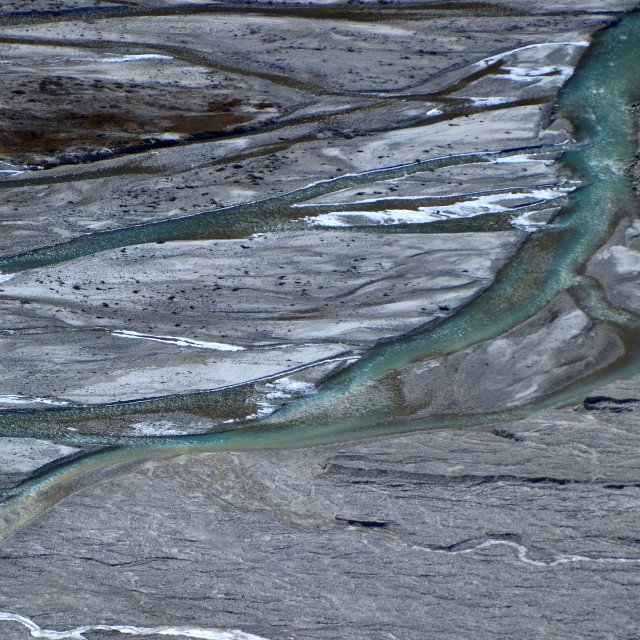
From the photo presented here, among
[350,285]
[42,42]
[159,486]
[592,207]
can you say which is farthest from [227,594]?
[42,42]

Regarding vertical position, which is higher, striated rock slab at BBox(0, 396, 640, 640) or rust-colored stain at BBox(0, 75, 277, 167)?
rust-colored stain at BBox(0, 75, 277, 167)

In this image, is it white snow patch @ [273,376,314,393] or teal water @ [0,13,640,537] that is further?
white snow patch @ [273,376,314,393]

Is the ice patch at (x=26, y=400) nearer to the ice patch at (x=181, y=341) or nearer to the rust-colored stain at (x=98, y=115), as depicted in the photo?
the ice patch at (x=181, y=341)

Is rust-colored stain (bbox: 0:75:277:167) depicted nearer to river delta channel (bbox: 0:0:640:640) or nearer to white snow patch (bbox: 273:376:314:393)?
river delta channel (bbox: 0:0:640:640)

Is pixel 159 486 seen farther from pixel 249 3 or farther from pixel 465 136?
pixel 249 3

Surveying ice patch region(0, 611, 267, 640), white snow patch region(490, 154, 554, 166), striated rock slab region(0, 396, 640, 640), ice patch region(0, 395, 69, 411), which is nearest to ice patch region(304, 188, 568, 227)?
white snow patch region(490, 154, 554, 166)
